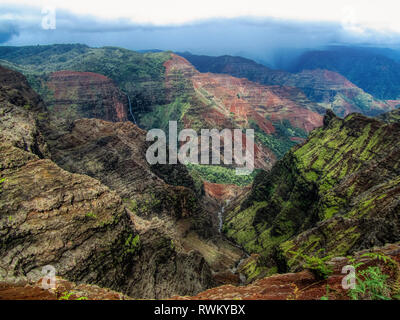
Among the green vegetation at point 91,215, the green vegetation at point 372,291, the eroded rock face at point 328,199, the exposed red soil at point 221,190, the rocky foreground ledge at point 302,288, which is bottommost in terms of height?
the exposed red soil at point 221,190

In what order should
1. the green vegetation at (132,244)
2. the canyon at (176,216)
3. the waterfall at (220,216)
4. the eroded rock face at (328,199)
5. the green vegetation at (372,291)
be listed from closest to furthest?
1. the green vegetation at (372,291)
2. the canyon at (176,216)
3. the green vegetation at (132,244)
4. the eroded rock face at (328,199)
5. the waterfall at (220,216)

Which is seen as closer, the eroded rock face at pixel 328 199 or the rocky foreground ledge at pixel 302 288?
the rocky foreground ledge at pixel 302 288

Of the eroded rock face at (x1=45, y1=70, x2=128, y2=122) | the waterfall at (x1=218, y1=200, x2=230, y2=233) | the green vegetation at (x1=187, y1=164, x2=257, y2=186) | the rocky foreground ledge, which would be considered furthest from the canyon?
the eroded rock face at (x1=45, y1=70, x2=128, y2=122)

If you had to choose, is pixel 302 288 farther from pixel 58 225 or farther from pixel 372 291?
pixel 58 225

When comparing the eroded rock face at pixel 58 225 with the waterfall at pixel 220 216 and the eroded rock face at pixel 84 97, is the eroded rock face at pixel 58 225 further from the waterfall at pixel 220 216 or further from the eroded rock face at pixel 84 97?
the eroded rock face at pixel 84 97

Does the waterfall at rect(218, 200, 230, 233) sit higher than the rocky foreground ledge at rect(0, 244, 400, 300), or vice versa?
the rocky foreground ledge at rect(0, 244, 400, 300)

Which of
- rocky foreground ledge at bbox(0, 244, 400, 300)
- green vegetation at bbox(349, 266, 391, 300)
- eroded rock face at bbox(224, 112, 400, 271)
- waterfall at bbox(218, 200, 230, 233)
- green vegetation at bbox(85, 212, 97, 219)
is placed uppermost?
green vegetation at bbox(349, 266, 391, 300)

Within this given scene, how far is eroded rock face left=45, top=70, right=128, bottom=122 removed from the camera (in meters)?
151

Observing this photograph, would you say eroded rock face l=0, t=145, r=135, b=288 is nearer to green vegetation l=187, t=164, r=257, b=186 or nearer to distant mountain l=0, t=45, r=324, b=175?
green vegetation l=187, t=164, r=257, b=186

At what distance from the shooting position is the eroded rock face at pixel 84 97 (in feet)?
497

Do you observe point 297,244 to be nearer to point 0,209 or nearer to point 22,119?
point 0,209

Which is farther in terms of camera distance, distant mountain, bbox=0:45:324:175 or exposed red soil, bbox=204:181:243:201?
distant mountain, bbox=0:45:324:175

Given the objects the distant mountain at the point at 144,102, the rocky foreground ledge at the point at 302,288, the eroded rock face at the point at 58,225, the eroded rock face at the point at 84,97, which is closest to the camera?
the rocky foreground ledge at the point at 302,288

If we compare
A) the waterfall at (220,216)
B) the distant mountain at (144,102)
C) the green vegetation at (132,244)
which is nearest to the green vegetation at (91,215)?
the green vegetation at (132,244)
